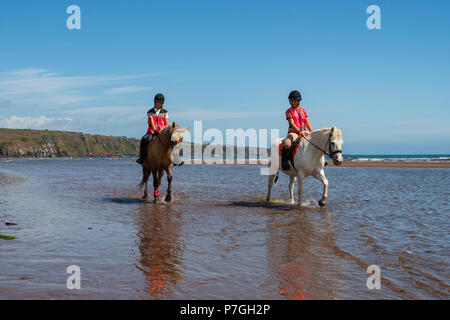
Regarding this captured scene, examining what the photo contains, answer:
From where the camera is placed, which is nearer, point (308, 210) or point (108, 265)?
point (108, 265)

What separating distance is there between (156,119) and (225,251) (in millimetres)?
7412

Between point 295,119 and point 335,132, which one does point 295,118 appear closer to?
point 295,119

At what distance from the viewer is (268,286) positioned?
14.0 feet

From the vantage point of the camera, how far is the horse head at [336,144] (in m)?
10.0

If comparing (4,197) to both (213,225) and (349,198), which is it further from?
(349,198)

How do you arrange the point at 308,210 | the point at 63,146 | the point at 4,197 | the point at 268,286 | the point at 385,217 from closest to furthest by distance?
1. the point at 268,286
2. the point at 385,217
3. the point at 308,210
4. the point at 4,197
5. the point at 63,146

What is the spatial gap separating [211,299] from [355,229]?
4.85 meters

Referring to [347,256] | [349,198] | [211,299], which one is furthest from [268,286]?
[349,198]

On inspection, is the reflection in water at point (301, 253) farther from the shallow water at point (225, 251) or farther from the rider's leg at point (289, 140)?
the rider's leg at point (289, 140)

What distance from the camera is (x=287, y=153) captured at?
11406mm

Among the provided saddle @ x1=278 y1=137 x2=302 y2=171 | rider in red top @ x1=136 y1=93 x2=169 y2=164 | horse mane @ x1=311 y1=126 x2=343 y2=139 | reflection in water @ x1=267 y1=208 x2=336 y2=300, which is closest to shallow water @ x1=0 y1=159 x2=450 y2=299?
reflection in water @ x1=267 y1=208 x2=336 y2=300

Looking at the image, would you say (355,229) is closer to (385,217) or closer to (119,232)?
(385,217)

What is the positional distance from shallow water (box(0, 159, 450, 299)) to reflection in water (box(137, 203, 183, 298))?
0.02 m
